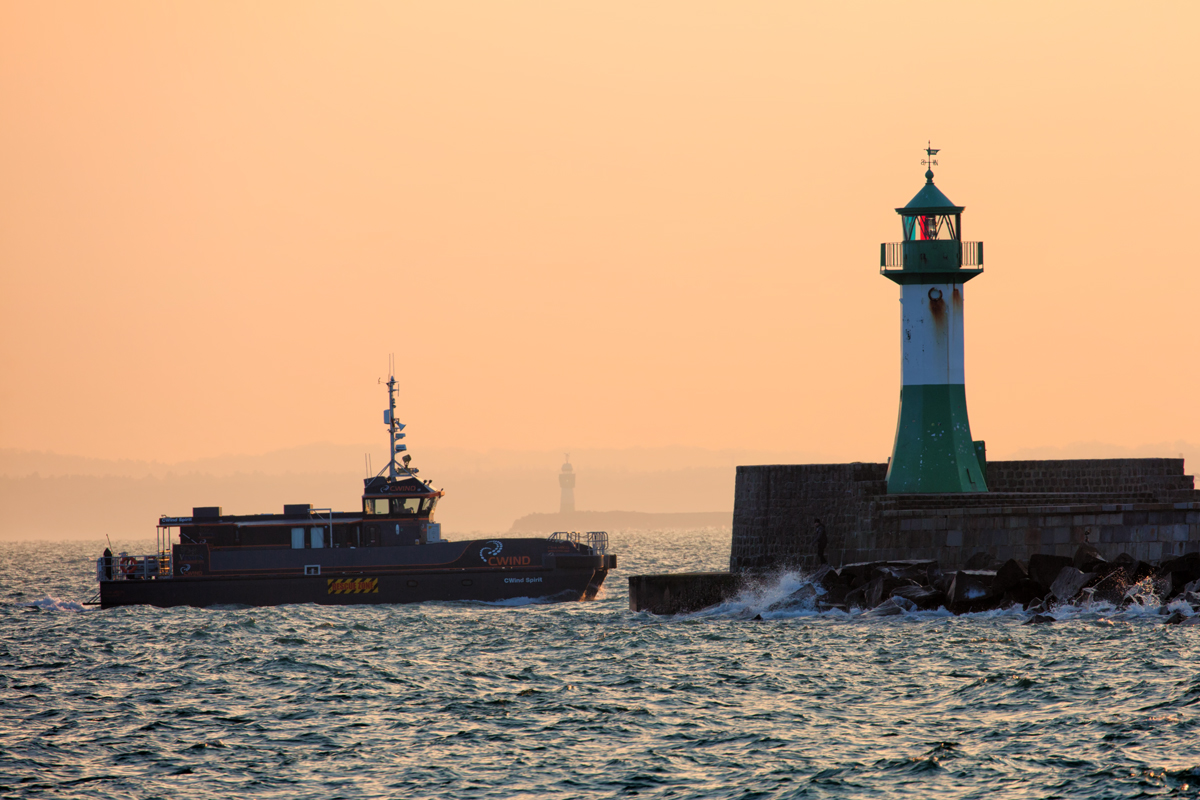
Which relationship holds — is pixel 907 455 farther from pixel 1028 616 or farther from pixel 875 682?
pixel 875 682

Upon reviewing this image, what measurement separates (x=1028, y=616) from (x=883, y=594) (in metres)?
2.86

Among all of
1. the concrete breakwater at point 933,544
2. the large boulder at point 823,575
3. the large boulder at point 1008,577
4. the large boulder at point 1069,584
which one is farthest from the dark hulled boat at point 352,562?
the large boulder at point 1069,584

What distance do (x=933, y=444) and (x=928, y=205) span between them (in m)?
5.33

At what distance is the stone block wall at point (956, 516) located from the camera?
26250 millimetres

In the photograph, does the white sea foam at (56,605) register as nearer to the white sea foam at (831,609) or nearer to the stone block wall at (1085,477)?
the white sea foam at (831,609)

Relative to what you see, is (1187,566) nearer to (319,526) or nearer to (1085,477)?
(1085,477)

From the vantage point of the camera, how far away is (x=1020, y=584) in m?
25.1

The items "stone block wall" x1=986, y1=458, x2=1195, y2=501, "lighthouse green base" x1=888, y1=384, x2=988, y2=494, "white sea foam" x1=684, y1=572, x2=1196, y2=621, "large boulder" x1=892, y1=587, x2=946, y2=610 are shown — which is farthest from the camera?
"stone block wall" x1=986, y1=458, x2=1195, y2=501

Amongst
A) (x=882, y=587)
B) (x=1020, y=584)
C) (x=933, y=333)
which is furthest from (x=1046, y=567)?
(x=933, y=333)

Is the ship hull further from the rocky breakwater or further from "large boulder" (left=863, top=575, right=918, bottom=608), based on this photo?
"large boulder" (left=863, top=575, right=918, bottom=608)

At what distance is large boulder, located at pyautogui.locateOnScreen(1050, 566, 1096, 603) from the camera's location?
2448 centimetres

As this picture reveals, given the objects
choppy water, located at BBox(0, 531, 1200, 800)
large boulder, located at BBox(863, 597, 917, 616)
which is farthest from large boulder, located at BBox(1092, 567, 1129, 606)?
large boulder, located at BBox(863, 597, 917, 616)

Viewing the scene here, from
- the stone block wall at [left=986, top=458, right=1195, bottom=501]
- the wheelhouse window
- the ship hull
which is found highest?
the stone block wall at [left=986, top=458, right=1195, bottom=501]

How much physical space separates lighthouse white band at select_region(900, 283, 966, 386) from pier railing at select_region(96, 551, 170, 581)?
19.7 metres
